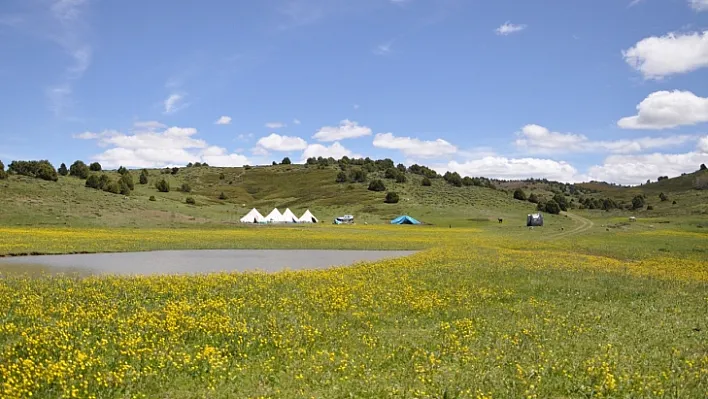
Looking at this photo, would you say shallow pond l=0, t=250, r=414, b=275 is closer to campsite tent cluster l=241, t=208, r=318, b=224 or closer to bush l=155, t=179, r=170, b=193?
campsite tent cluster l=241, t=208, r=318, b=224

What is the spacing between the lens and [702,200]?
133m

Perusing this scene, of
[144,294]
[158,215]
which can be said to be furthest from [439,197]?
[144,294]

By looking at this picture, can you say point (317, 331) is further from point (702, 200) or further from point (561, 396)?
point (702, 200)

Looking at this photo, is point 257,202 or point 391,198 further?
point 257,202

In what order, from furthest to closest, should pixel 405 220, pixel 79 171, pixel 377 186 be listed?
1. pixel 377 186
2. pixel 79 171
3. pixel 405 220

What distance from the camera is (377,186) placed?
5994 inches

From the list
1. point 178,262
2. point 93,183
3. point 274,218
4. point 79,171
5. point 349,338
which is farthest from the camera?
point 79,171

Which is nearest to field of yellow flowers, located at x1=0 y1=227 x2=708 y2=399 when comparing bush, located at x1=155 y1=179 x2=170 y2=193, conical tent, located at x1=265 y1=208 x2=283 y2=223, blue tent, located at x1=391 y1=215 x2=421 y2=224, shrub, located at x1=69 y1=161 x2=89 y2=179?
conical tent, located at x1=265 y1=208 x2=283 y2=223

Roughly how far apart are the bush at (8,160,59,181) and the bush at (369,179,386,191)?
270 ft

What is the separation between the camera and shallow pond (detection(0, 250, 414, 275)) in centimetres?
3136

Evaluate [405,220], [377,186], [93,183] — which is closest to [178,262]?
[93,183]

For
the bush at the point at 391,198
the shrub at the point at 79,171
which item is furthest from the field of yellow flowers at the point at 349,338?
the bush at the point at 391,198

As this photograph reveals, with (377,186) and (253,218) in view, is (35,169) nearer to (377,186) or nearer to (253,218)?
(253,218)

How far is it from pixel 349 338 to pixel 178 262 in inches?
969
